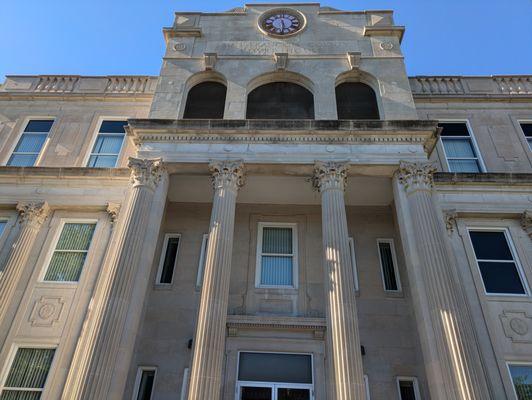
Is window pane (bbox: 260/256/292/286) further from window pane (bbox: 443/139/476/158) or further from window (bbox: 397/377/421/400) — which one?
window pane (bbox: 443/139/476/158)

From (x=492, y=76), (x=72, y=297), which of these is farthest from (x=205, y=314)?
(x=492, y=76)

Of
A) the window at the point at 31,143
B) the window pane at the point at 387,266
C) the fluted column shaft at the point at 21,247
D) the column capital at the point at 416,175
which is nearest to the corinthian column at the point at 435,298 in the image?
the column capital at the point at 416,175

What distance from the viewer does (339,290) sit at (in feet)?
39.2

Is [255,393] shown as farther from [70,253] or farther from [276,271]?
[70,253]

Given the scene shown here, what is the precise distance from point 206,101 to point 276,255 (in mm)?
7104

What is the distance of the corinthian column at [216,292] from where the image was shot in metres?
10.6

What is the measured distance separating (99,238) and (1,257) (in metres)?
3.32

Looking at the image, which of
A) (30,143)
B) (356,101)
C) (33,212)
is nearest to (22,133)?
(30,143)

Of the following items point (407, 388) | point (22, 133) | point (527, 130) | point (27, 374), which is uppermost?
point (527, 130)

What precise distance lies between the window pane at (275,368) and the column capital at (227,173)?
5.68 meters

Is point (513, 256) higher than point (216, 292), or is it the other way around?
point (513, 256)

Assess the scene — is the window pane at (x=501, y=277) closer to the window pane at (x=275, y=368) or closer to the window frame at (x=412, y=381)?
the window frame at (x=412, y=381)

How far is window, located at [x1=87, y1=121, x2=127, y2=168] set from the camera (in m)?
17.8

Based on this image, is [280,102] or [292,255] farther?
[280,102]
